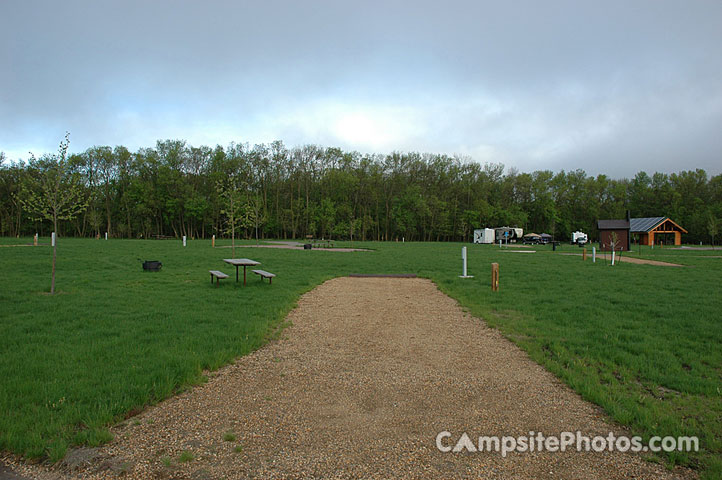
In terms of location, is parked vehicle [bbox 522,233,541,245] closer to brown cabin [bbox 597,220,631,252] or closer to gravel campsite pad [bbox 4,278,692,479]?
brown cabin [bbox 597,220,631,252]

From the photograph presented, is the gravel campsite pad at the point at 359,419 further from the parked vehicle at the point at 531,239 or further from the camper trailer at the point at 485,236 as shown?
the parked vehicle at the point at 531,239

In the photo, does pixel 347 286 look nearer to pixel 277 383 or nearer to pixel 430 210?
pixel 277 383

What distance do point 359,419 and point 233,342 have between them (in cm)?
289

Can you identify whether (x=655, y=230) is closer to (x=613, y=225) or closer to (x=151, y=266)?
(x=613, y=225)

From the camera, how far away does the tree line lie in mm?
59406

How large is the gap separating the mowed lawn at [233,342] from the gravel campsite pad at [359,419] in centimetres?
31

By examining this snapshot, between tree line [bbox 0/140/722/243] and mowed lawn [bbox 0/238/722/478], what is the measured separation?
1837 inches

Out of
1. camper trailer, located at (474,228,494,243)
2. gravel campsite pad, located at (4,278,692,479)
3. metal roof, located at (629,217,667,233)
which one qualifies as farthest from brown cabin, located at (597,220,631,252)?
gravel campsite pad, located at (4,278,692,479)

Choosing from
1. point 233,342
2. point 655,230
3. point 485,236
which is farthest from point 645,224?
point 233,342

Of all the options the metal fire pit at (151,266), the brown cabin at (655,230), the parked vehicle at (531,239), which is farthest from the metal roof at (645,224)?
the metal fire pit at (151,266)

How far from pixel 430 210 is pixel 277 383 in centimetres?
6127

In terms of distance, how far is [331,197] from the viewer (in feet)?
214

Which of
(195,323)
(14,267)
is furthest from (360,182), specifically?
(195,323)

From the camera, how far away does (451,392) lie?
13.9 ft
